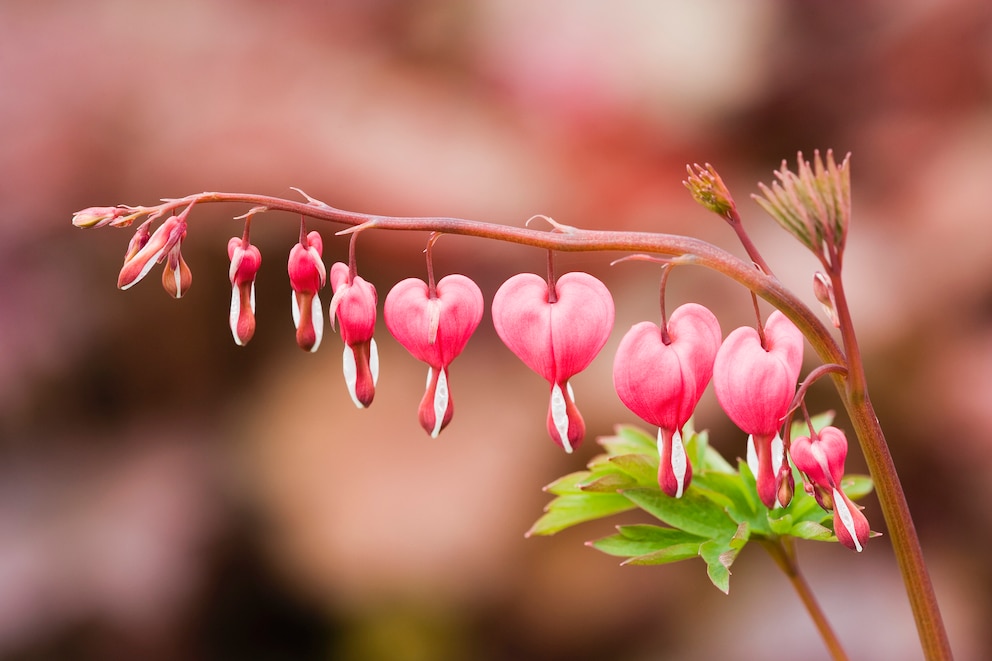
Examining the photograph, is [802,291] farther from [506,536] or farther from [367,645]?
[367,645]

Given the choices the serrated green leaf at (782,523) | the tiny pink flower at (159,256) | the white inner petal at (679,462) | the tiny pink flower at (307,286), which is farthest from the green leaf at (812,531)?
the tiny pink flower at (159,256)

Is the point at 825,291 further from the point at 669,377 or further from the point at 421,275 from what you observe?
the point at 421,275

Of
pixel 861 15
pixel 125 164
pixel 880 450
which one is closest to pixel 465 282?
pixel 880 450

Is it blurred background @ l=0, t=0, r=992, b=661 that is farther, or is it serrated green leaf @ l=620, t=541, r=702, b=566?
blurred background @ l=0, t=0, r=992, b=661

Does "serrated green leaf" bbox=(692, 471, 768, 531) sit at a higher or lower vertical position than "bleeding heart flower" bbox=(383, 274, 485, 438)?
lower

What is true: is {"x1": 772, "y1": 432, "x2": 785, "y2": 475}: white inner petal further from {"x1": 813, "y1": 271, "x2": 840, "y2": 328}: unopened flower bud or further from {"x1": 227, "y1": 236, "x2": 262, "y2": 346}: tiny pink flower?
{"x1": 227, "y1": 236, "x2": 262, "y2": 346}: tiny pink flower

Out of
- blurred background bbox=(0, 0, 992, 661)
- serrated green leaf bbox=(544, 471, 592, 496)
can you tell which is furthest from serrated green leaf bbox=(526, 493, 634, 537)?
blurred background bbox=(0, 0, 992, 661)
